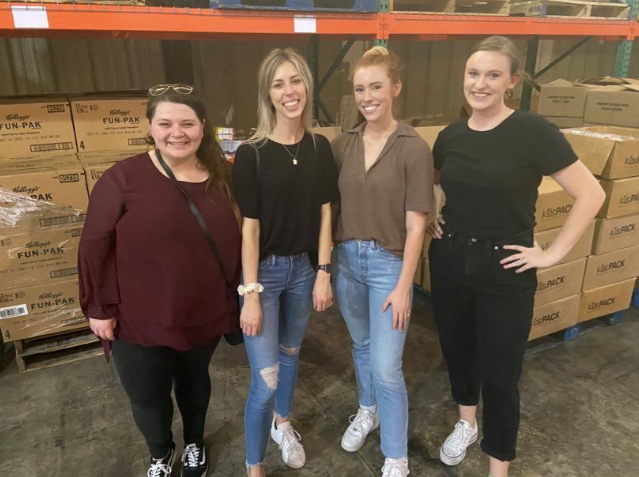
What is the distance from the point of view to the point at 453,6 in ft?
9.11

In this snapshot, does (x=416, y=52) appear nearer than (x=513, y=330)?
No

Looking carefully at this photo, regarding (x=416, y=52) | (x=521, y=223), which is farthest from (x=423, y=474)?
(x=416, y=52)

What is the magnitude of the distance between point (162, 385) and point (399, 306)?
0.81 m

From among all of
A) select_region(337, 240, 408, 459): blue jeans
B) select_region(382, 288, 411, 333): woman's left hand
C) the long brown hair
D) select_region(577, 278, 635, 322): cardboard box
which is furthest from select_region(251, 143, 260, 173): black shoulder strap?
select_region(577, 278, 635, 322): cardboard box

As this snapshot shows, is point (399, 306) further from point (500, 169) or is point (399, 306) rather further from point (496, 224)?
point (500, 169)

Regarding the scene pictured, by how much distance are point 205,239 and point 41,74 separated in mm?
3211

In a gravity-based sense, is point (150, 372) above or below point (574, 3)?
below

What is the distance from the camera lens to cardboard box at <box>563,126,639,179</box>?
2.32 m

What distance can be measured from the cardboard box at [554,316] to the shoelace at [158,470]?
1.81m

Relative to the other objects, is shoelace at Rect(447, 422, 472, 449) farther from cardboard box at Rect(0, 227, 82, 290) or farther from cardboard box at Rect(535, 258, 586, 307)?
Result: cardboard box at Rect(0, 227, 82, 290)

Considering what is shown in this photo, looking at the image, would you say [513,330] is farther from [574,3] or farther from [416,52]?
[416,52]

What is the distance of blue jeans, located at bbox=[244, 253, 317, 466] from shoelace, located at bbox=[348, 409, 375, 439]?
43 cm

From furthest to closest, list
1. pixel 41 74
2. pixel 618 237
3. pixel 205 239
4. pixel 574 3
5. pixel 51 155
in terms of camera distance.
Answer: pixel 41 74, pixel 574 3, pixel 618 237, pixel 51 155, pixel 205 239

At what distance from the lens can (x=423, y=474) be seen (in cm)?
179
